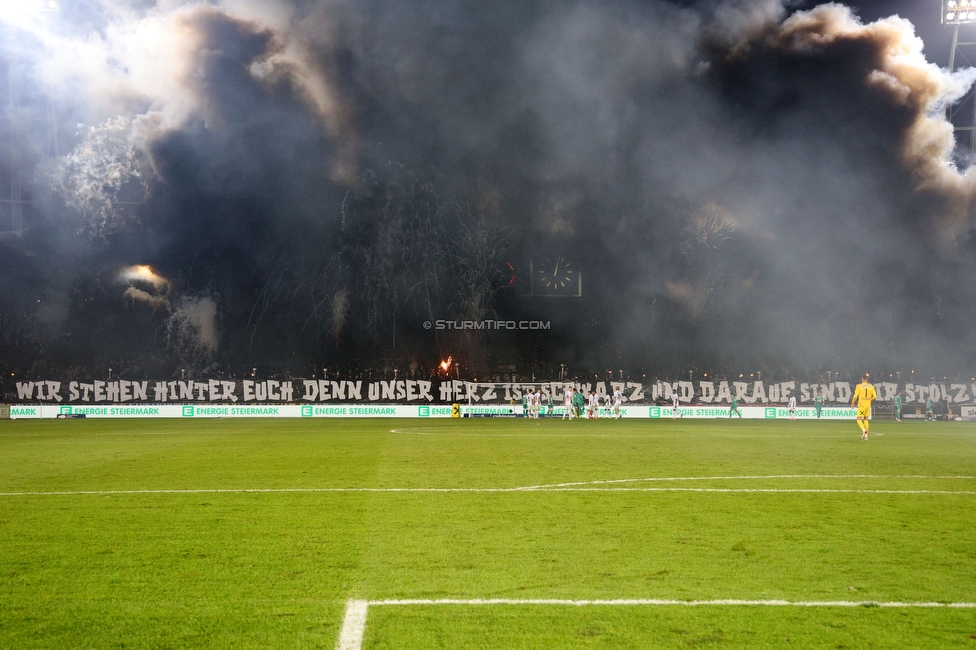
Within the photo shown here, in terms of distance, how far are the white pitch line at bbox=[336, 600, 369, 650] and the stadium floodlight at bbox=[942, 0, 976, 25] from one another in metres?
59.3

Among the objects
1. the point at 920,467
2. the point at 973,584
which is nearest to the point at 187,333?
the point at 920,467

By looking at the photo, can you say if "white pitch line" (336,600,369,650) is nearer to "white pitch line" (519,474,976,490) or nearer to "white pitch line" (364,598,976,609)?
"white pitch line" (364,598,976,609)

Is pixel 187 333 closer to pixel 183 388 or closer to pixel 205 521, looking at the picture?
pixel 183 388

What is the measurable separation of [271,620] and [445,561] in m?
2.10

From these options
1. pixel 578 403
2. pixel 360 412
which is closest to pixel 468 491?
pixel 578 403

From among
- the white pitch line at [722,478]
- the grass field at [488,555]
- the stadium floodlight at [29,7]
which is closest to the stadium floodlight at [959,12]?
the grass field at [488,555]

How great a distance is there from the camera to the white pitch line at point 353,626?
463 centimetres

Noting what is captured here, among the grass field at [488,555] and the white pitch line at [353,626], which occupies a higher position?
the white pitch line at [353,626]

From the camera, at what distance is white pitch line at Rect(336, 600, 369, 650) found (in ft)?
15.2

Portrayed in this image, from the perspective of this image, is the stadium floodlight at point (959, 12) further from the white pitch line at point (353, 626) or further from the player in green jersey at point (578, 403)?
the white pitch line at point (353, 626)

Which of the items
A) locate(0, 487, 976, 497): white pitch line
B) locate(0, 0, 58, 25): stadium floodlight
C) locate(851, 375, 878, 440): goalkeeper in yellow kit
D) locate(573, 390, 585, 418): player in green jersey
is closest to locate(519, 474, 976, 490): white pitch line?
locate(0, 487, 976, 497): white pitch line

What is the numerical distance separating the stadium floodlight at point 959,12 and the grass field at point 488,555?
156ft

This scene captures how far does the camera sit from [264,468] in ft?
50.4

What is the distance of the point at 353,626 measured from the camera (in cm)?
498
